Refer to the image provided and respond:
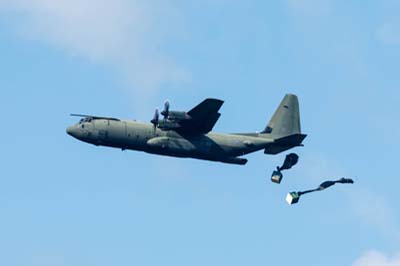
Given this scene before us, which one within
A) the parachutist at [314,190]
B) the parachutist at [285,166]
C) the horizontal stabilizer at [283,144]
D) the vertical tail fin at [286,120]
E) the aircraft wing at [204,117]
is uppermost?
the vertical tail fin at [286,120]

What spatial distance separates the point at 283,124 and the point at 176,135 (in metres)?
14.5

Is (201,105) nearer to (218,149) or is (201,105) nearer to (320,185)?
(218,149)

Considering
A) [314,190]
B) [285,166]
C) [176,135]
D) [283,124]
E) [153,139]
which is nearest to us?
[314,190]

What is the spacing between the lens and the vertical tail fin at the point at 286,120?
11038 centimetres

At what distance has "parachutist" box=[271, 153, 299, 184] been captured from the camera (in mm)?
104125

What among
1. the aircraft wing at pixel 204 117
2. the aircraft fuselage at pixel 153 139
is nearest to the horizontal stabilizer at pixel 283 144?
the aircraft fuselage at pixel 153 139

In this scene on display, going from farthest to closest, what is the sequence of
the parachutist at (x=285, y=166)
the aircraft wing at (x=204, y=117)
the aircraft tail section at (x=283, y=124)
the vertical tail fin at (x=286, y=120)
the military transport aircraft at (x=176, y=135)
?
the vertical tail fin at (x=286, y=120) < the aircraft tail section at (x=283, y=124) < the parachutist at (x=285, y=166) < the military transport aircraft at (x=176, y=135) < the aircraft wing at (x=204, y=117)

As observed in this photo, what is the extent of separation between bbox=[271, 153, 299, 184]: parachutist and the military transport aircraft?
213 centimetres

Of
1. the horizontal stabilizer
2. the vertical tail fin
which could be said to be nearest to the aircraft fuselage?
the horizontal stabilizer

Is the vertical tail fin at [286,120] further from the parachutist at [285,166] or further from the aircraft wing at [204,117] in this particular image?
the aircraft wing at [204,117]

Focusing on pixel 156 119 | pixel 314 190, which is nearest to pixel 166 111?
pixel 156 119

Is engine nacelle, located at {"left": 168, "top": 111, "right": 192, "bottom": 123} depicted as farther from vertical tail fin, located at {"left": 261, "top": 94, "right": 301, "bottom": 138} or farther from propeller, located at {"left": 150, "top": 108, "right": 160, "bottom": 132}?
vertical tail fin, located at {"left": 261, "top": 94, "right": 301, "bottom": 138}

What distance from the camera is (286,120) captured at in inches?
4380

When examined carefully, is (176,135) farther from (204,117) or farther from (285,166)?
(285,166)
